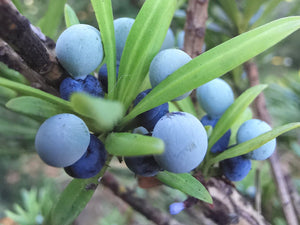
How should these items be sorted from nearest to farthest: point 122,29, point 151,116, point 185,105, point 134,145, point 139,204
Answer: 1. point 134,145
2. point 151,116
3. point 122,29
4. point 185,105
5. point 139,204

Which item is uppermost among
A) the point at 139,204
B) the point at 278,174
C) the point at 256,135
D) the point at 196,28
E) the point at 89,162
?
the point at 89,162

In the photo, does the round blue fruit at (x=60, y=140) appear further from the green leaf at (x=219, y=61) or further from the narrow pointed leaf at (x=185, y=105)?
the narrow pointed leaf at (x=185, y=105)

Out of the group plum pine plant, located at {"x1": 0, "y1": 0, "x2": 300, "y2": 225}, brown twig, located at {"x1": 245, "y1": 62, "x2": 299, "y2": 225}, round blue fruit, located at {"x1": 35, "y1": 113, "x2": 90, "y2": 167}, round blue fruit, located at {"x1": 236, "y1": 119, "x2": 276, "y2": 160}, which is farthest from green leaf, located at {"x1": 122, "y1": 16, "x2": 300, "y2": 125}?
brown twig, located at {"x1": 245, "y1": 62, "x2": 299, "y2": 225}

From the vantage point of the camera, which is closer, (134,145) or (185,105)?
(134,145)

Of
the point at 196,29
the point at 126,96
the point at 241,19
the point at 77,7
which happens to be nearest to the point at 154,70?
the point at 126,96

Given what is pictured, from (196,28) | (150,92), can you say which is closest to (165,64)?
(150,92)

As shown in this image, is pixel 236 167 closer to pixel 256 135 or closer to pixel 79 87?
pixel 256 135

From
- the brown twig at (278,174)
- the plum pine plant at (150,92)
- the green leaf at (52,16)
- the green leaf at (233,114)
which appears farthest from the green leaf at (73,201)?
the brown twig at (278,174)
